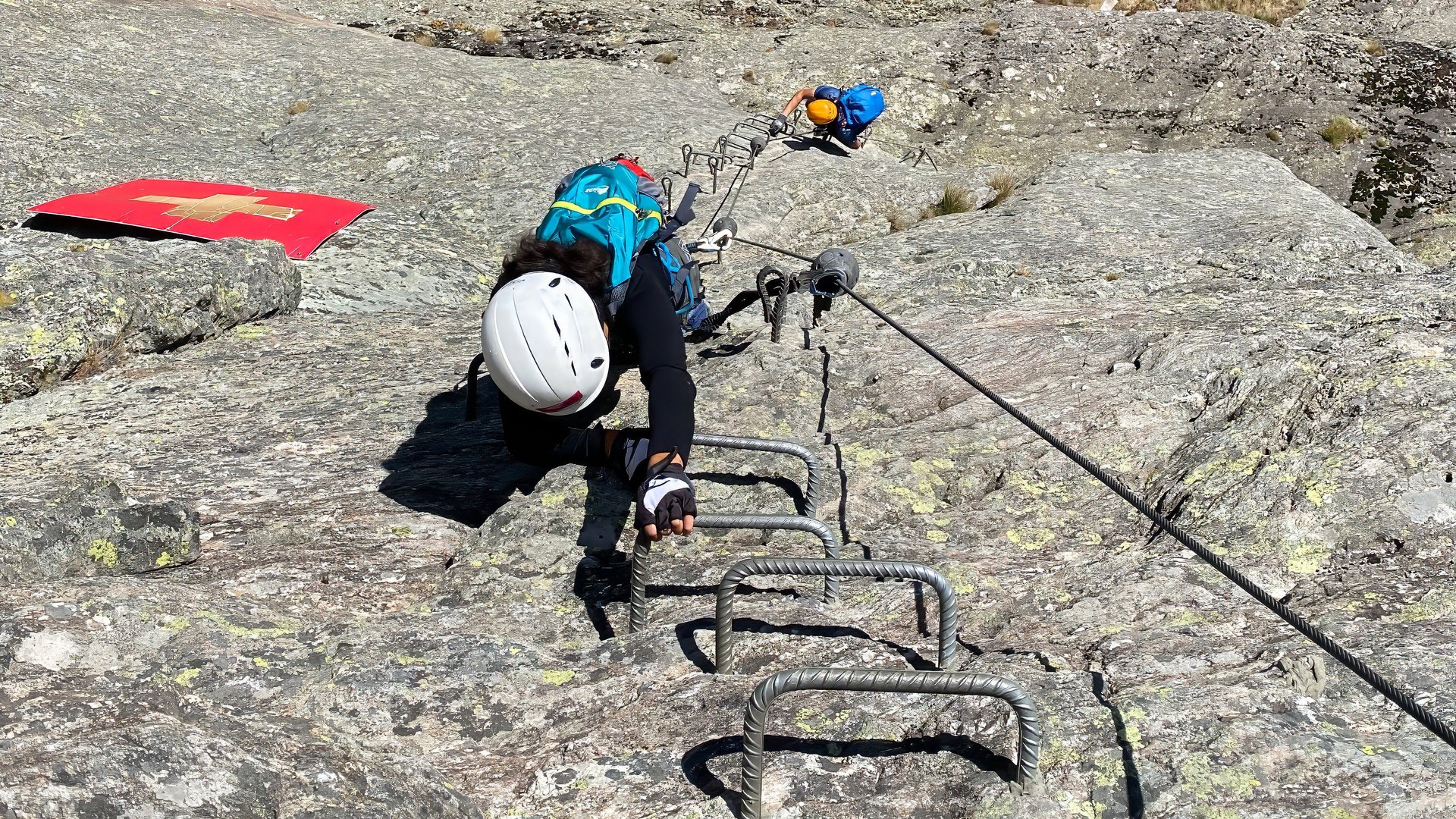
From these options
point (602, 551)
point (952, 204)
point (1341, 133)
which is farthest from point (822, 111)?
point (602, 551)

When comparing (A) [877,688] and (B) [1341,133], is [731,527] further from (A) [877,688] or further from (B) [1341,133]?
(B) [1341,133]

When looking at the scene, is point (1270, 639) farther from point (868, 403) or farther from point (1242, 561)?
point (868, 403)

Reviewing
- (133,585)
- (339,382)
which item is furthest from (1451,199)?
(133,585)

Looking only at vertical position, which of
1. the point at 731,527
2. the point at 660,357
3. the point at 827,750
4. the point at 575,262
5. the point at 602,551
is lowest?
the point at 602,551

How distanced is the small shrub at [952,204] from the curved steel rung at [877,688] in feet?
36.7

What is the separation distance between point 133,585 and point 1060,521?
4.68 metres

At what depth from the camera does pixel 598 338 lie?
5.30 metres

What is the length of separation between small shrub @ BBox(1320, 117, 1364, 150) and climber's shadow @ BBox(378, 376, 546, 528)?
1592 cm

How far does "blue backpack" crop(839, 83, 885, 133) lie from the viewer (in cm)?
1645

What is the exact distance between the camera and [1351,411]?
19.6ft

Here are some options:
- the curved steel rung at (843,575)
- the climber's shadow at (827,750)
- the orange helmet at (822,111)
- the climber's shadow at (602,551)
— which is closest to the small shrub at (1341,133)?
the orange helmet at (822,111)

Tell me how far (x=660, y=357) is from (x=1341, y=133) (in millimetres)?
16509

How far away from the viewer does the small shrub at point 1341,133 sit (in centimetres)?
1728

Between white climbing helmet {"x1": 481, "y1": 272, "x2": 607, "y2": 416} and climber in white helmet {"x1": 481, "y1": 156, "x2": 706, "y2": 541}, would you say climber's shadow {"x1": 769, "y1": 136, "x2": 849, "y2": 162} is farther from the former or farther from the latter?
white climbing helmet {"x1": 481, "y1": 272, "x2": 607, "y2": 416}
